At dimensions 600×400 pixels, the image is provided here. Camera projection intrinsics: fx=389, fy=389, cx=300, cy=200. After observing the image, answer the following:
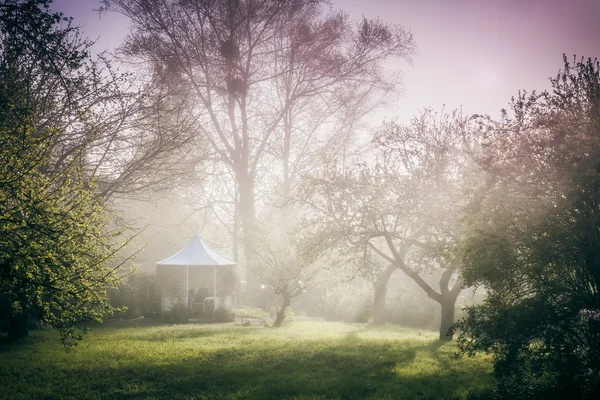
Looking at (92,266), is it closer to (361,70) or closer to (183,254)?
(183,254)

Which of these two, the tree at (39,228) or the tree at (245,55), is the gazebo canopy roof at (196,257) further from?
the tree at (39,228)

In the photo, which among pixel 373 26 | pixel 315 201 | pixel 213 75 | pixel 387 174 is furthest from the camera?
pixel 213 75

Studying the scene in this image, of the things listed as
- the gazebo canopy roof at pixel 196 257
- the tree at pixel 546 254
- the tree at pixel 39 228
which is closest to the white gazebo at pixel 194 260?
the gazebo canopy roof at pixel 196 257

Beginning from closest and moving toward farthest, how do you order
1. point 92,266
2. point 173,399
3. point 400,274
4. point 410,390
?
point 92,266
point 173,399
point 410,390
point 400,274

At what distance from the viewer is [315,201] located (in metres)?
13.8

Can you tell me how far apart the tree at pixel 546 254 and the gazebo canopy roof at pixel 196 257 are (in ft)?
Answer: 48.7

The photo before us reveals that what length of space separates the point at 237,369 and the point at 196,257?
12.4m

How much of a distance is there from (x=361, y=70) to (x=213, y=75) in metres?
7.96

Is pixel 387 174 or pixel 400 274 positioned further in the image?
pixel 400 274

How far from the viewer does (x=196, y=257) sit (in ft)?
65.6

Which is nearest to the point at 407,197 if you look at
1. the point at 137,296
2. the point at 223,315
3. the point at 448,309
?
the point at 448,309

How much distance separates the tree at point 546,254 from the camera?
5961 millimetres

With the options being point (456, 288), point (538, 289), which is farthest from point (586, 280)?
point (456, 288)

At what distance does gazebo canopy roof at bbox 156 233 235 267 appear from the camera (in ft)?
63.7
